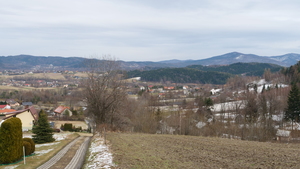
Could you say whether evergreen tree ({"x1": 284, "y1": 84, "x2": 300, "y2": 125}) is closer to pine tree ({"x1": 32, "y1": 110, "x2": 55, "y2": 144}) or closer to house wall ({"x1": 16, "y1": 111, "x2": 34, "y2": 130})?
pine tree ({"x1": 32, "y1": 110, "x2": 55, "y2": 144})

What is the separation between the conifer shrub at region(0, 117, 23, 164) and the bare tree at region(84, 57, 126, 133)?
18.1m

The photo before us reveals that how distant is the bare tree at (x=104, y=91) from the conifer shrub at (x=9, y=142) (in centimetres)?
1815

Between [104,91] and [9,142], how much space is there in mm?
19876

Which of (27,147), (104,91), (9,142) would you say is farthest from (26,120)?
(9,142)

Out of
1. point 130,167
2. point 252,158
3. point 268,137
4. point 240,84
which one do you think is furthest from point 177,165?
point 240,84

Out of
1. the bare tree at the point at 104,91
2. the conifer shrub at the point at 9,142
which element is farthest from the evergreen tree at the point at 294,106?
the conifer shrub at the point at 9,142

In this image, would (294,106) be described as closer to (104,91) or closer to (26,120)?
(104,91)

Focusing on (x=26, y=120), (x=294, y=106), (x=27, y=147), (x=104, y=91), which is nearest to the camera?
(x=27, y=147)

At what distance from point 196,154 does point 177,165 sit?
3.73 meters

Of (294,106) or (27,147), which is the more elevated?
(294,106)

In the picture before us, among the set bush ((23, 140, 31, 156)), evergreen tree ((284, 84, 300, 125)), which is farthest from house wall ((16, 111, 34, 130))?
evergreen tree ((284, 84, 300, 125))

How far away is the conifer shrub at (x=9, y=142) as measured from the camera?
54.1 feet

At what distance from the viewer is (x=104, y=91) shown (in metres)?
36.1

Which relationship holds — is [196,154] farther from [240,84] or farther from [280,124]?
[240,84]
